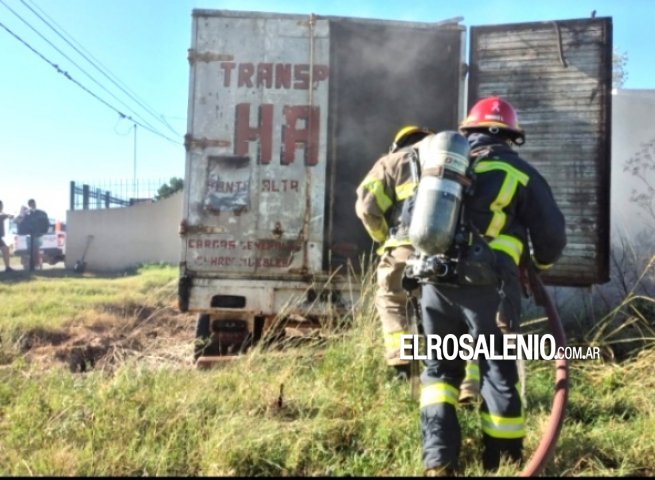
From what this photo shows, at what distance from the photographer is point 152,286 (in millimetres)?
10648

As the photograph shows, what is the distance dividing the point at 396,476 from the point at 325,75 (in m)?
3.31

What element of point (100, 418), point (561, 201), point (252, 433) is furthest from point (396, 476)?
point (561, 201)

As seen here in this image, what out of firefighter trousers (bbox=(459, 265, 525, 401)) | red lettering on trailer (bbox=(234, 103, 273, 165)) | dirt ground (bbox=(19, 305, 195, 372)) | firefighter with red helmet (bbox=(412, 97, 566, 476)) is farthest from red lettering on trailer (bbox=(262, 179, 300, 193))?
firefighter trousers (bbox=(459, 265, 525, 401))

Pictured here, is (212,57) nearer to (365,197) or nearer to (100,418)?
(365,197)

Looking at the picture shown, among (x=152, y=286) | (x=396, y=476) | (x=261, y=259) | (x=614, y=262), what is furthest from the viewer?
(x=152, y=286)

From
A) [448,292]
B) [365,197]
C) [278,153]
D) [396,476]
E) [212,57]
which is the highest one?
[212,57]

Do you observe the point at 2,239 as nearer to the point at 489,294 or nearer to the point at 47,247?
the point at 47,247

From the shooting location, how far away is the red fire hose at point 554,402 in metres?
2.73

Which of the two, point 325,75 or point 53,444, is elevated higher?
point 325,75

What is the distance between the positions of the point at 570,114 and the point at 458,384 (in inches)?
122

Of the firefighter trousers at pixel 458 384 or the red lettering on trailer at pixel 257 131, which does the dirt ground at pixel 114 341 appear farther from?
the firefighter trousers at pixel 458 384

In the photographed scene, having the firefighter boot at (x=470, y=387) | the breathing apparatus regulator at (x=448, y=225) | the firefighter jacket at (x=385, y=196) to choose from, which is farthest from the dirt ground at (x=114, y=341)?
the breathing apparatus regulator at (x=448, y=225)

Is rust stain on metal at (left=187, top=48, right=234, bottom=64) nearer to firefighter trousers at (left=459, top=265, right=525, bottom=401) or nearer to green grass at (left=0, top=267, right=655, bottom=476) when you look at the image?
green grass at (left=0, top=267, right=655, bottom=476)

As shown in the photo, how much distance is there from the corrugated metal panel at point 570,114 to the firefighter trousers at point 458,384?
8.07ft
